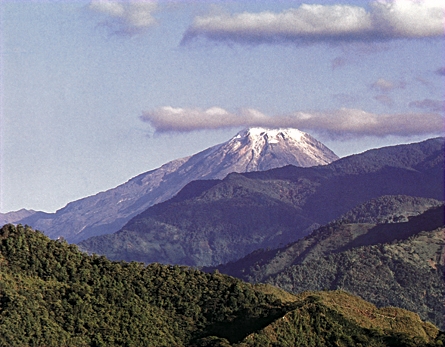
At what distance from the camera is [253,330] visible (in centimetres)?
10856

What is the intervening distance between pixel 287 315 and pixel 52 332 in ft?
81.8

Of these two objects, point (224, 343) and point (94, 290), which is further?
point (94, 290)

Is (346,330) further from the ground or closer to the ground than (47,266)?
closer to the ground

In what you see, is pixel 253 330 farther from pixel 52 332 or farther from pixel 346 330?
pixel 52 332

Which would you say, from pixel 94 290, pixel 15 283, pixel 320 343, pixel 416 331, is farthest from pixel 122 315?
pixel 416 331

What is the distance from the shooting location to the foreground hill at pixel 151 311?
343 feet

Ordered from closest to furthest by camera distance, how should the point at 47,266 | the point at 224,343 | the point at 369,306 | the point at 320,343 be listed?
1. the point at 224,343
2. the point at 320,343
3. the point at 47,266
4. the point at 369,306

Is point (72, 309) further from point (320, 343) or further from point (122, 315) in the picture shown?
point (320, 343)

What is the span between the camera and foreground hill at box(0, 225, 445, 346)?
105 metres

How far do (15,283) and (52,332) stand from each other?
8.94 m

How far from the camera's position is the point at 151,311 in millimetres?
115875

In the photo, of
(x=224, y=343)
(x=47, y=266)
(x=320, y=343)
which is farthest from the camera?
(x=47, y=266)

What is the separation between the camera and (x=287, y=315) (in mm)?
108938

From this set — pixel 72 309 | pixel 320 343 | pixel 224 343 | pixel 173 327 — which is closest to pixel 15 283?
pixel 72 309
